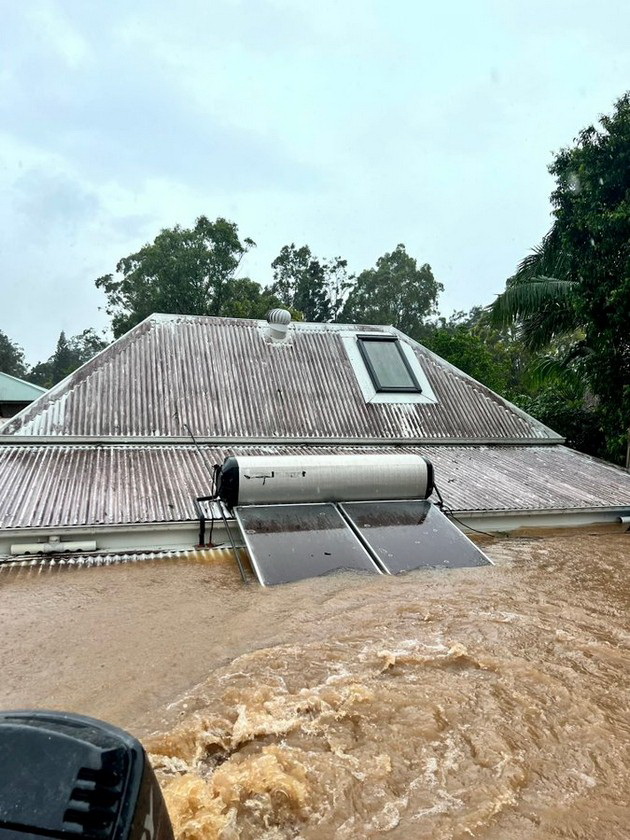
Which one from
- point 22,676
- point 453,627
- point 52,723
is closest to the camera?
point 52,723

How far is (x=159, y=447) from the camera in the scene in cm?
1066

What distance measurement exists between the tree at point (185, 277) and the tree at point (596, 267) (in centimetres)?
1958

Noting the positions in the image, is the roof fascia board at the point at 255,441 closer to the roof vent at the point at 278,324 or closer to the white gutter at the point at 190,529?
the white gutter at the point at 190,529

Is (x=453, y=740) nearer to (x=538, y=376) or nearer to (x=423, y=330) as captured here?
(x=538, y=376)

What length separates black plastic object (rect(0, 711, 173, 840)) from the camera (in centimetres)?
129

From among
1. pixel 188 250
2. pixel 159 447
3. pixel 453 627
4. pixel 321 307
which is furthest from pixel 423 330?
pixel 453 627

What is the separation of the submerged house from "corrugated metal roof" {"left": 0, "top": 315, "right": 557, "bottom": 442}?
1.5 inches

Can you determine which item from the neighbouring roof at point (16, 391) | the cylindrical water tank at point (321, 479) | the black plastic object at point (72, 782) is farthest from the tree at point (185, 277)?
the black plastic object at point (72, 782)

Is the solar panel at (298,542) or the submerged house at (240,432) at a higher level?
the submerged house at (240,432)

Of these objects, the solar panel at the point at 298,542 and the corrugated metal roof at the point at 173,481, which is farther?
the corrugated metal roof at the point at 173,481

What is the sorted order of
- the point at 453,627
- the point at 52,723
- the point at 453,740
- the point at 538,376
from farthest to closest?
the point at 538,376, the point at 453,627, the point at 453,740, the point at 52,723

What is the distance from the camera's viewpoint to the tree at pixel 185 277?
32.7m

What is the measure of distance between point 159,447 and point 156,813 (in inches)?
372

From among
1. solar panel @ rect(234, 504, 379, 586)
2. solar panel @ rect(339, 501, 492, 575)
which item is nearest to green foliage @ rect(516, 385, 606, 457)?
solar panel @ rect(339, 501, 492, 575)
